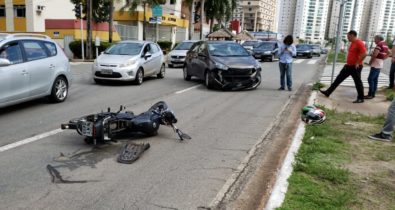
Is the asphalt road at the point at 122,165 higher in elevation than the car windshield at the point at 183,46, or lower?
lower

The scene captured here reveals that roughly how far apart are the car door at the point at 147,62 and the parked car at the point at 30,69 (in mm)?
4314

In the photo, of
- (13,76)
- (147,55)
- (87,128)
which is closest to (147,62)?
(147,55)

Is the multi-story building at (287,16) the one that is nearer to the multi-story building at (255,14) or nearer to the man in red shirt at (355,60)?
the multi-story building at (255,14)

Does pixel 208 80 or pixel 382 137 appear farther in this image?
pixel 208 80

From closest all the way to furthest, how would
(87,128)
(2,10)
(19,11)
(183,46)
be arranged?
(87,128)
(183,46)
(19,11)
(2,10)

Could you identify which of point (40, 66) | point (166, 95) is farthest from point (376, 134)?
point (40, 66)

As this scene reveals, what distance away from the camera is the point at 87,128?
5625 mm

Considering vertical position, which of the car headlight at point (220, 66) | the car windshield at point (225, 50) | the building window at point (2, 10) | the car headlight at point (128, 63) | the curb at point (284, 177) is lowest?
the curb at point (284, 177)

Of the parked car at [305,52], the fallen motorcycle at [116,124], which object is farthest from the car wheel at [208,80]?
the parked car at [305,52]

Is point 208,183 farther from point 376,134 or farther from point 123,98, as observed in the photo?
point 123,98

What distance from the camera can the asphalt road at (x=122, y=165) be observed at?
163 inches

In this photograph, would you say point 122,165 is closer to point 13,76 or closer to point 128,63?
point 13,76

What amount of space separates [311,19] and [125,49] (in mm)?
92735

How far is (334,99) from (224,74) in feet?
10.8
